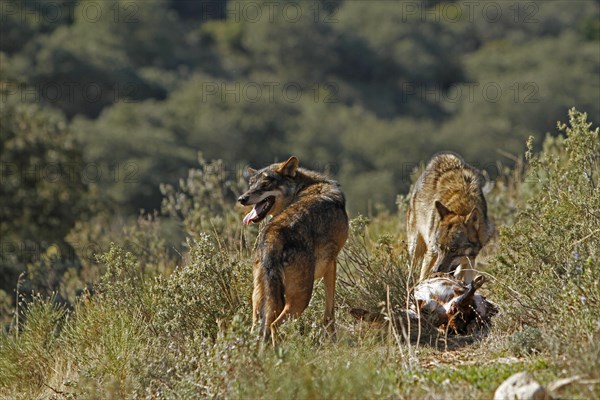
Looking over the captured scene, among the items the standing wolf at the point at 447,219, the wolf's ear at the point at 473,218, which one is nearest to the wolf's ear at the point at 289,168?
the standing wolf at the point at 447,219

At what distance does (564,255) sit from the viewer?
8.75m

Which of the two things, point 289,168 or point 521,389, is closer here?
point 521,389

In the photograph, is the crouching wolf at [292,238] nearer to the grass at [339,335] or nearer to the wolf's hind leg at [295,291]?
the wolf's hind leg at [295,291]

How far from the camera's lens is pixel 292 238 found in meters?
8.38

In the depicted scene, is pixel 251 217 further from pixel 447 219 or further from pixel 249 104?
pixel 249 104

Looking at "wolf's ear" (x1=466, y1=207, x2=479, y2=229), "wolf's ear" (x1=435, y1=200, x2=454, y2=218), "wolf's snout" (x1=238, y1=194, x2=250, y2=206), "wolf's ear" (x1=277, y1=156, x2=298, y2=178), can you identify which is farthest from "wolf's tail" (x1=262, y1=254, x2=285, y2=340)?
"wolf's ear" (x1=466, y1=207, x2=479, y2=229)

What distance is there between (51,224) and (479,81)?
65.5 meters

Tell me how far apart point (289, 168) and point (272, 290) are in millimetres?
1957

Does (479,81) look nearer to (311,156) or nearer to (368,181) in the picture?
(311,156)

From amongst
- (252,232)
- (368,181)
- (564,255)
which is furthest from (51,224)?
(368,181)

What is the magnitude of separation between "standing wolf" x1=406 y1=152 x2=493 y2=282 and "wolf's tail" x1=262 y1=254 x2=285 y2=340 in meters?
2.28

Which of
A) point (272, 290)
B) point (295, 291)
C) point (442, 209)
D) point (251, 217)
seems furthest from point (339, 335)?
point (442, 209)

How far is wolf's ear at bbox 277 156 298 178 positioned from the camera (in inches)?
380

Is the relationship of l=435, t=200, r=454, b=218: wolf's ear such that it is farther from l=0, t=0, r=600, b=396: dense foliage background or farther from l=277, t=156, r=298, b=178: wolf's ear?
l=277, t=156, r=298, b=178: wolf's ear
